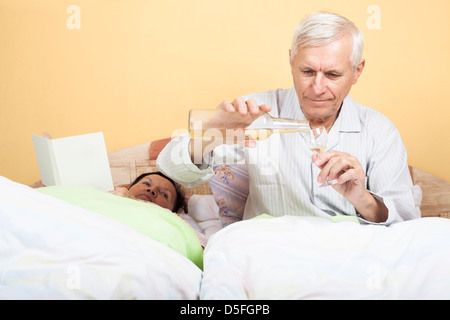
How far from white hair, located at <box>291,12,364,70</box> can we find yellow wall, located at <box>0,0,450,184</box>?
734mm

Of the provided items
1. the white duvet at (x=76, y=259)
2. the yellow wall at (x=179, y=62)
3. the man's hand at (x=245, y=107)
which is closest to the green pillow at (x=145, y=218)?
the white duvet at (x=76, y=259)

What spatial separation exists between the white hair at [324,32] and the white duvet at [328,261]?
0.55 metres

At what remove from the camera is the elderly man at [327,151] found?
50.3 inches

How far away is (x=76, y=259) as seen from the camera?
0.81 meters

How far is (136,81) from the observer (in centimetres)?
215

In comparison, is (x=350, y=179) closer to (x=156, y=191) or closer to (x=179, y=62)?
(x=156, y=191)

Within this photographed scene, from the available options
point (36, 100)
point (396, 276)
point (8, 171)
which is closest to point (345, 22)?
point (396, 276)

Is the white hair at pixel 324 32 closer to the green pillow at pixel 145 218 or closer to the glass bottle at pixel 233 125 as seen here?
the glass bottle at pixel 233 125

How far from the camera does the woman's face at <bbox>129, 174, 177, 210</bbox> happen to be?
189 cm

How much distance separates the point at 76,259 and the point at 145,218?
0.34 meters

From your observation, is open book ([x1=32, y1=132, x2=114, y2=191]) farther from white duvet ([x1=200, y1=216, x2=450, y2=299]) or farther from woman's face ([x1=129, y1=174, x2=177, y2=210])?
white duvet ([x1=200, y1=216, x2=450, y2=299])

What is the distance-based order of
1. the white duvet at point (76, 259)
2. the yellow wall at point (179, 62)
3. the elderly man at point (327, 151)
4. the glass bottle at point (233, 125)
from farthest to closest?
1. the yellow wall at point (179, 62)
2. the elderly man at point (327, 151)
3. the glass bottle at point (233, 125)
4. the white duvet at point (76, 259)

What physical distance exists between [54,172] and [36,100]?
29.3 inches

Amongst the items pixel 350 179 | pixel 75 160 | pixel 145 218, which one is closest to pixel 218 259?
pixel 145 218
